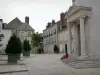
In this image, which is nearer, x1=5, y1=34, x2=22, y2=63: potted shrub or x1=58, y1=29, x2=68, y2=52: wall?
x1=5, y1=34, x2=22, y2=63: potted shrub

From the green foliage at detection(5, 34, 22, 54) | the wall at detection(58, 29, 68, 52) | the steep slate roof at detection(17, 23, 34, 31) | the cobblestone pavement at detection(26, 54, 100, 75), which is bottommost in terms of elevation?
the cobblestone pavement at detection(26, 54, 100, 75)

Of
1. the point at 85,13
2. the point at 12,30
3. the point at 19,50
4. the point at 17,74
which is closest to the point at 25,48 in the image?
the point at 19,50

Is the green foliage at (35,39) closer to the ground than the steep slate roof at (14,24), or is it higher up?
closer to the ground

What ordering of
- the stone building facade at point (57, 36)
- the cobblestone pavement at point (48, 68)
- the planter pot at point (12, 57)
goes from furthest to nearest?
the stone building facade at point (57, 36)
the planter pot at point (12, 57)
the cobblestone pavement at point (48, 68)

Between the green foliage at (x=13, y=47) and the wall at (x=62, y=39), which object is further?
the wall at (x=62, y=39)

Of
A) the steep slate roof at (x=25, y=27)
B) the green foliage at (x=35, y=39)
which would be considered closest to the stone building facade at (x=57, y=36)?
the green foliage at (x=35, y=39)

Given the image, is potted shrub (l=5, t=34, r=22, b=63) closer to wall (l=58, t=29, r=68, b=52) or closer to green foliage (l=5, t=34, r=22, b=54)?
green foliage (l=5, t=34, r=22, b=54)

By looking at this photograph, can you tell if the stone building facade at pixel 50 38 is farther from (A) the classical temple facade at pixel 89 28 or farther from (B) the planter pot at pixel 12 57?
(B) the planter pot at pixel 12 57

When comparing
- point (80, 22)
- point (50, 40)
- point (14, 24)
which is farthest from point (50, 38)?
point (80, 22)

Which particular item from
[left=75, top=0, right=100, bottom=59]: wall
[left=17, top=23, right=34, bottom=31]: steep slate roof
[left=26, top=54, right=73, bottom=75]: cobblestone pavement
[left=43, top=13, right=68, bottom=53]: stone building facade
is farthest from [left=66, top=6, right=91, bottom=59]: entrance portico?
[left=17, top=23, right=34, bottom=31]: steep slate roof

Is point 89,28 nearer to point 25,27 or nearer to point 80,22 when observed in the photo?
point 80,22

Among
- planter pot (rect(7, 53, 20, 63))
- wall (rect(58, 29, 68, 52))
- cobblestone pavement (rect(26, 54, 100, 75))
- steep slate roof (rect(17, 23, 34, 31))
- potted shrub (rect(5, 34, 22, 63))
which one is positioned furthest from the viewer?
steep slate roof (rect(17, 23, 34, 31))

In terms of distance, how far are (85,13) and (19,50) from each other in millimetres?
8578

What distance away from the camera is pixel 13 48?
20.3m
